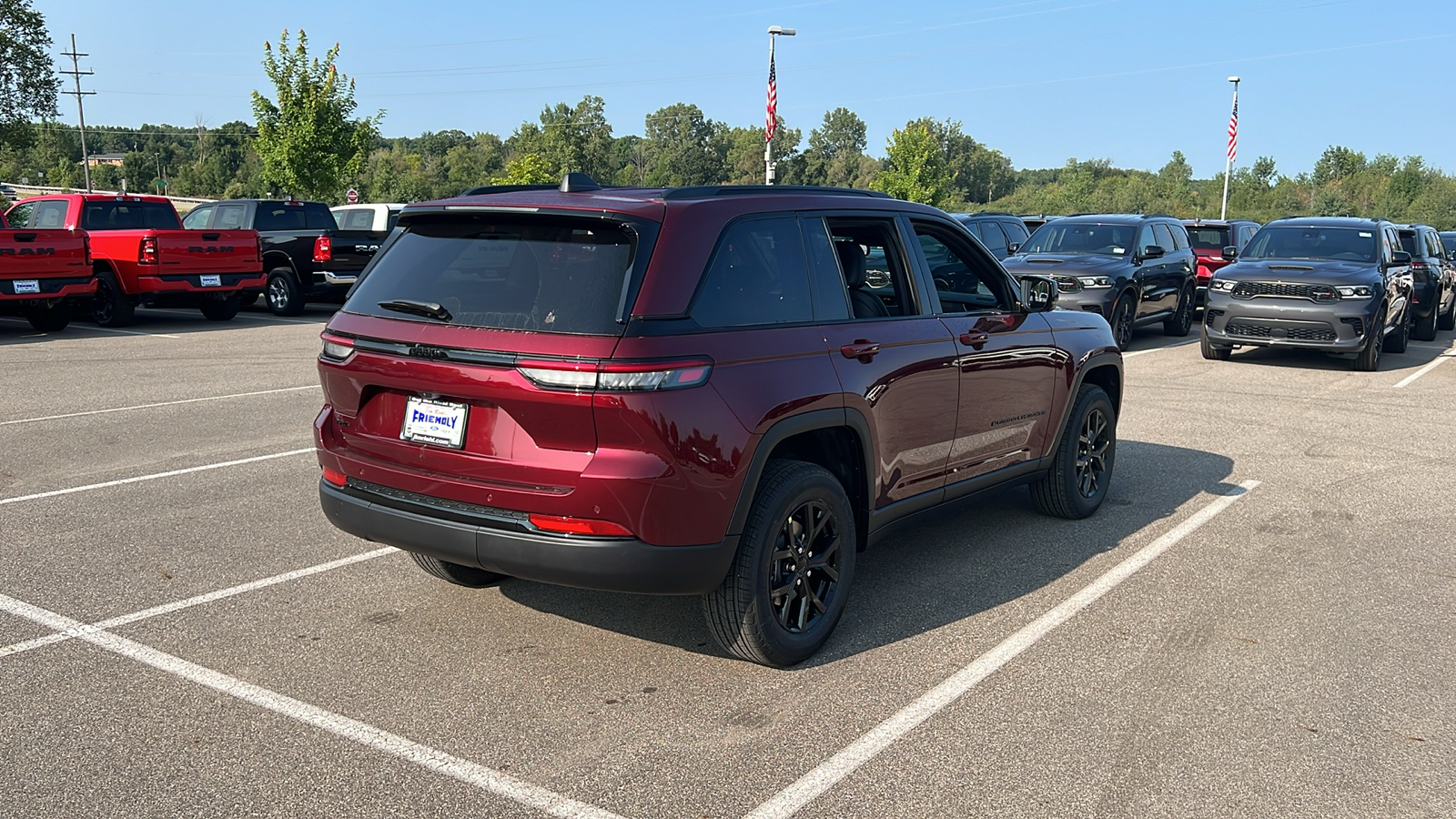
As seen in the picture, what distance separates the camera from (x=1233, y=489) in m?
7.60

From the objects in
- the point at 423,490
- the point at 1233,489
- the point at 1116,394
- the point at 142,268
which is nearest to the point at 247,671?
the point at 423,490

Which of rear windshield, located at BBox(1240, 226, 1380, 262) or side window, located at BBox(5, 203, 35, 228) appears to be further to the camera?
side window, located at BBox(5, 203, 35, 228)

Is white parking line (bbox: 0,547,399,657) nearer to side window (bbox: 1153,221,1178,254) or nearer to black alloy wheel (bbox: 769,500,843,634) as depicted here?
black alloy wheel (bbox: 769,500,843,634)

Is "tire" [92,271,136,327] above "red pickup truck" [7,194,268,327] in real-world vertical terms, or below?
below

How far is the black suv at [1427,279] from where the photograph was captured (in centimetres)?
1848

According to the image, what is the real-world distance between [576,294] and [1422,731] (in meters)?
3.21

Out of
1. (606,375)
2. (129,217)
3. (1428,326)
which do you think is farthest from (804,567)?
(1428,326)

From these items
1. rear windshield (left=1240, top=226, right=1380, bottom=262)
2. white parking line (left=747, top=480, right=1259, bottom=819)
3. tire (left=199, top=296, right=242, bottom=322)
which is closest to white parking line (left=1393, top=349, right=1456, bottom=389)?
rear windshield (left=1240, top=226, right=1380, bottom=262)

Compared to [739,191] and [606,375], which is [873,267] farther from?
[606,375]

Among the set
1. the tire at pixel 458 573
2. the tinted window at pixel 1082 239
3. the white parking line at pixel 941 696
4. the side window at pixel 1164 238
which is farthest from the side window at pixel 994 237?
the tire at pixel 458 573

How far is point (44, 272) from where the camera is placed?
621 inches

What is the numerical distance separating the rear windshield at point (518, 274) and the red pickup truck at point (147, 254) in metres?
14.5

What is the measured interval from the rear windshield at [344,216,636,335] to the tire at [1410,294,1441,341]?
61.7 ft

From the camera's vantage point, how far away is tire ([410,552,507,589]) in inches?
207
